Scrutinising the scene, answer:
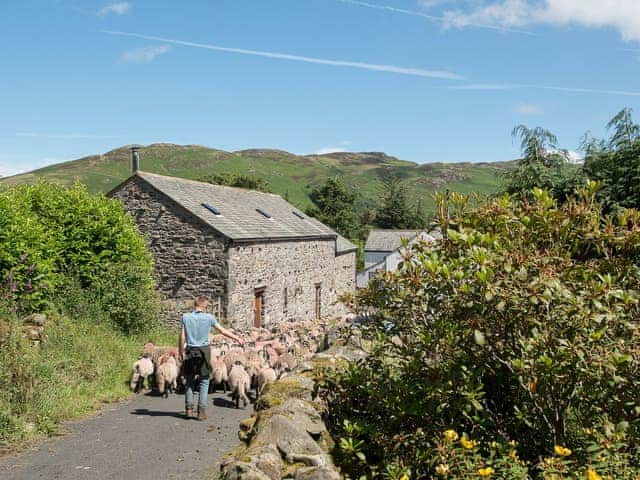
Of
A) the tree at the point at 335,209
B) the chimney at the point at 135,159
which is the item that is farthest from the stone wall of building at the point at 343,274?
the tree at the point at 335,209

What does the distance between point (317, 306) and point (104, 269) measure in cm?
1401

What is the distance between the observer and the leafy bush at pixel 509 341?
4262 millimetres

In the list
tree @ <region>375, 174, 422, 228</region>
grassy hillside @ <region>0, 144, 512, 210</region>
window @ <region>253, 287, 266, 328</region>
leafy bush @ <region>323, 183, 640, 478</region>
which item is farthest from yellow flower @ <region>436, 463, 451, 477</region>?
grassy hillside @ <region>0, 144, 512, 210</region>

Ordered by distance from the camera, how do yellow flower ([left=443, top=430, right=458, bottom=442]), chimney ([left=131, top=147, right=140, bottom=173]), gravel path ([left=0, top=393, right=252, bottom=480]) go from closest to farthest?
yellow flower ([left=443, top=430, right=458, bottom=442]), gravel path ([left=0, top=393, right=252, bottom=480]), chimney ([left=131, top=147, right=140, bottom=173])

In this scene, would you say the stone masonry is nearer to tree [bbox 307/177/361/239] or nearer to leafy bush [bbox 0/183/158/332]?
leafy bush [bbox 0/183/158/332]

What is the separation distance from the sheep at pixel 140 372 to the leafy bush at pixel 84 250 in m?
3.83

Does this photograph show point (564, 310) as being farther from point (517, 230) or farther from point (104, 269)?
point (104, 269)

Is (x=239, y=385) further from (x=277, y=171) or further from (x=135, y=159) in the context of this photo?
(x=277, y=171)

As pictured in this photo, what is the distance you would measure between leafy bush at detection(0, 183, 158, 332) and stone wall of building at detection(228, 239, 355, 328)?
11.4 ft

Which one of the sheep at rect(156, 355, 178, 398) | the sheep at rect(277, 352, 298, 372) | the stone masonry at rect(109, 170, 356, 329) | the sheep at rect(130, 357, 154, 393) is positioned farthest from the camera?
the stone masonry at rect(109, 170, 356, 329)

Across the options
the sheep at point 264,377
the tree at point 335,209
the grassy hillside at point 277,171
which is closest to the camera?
the sheep at point 264,377

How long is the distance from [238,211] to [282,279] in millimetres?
3616

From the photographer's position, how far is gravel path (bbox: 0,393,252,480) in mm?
7191

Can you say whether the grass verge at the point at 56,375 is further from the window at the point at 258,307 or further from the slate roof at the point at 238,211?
the window at the point at 258,307
